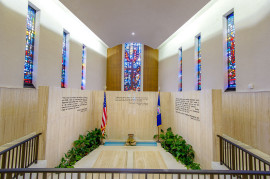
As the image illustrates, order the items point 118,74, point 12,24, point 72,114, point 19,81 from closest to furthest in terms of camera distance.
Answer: point 12,24
point 19,81
point 72,114
point 118,74

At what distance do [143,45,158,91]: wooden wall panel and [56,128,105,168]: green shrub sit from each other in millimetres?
6146

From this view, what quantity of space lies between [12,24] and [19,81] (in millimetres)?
1530

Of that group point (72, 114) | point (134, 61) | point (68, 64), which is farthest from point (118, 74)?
point (72, 114)

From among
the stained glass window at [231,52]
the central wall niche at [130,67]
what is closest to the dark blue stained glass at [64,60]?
the central wall niche at [130,67]

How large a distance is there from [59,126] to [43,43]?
3080mm

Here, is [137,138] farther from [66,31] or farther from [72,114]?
[66,31]

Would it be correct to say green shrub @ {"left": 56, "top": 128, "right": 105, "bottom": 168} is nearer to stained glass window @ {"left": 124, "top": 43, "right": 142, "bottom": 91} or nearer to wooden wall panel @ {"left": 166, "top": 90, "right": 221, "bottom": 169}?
wooden wall panel @ {"left": 166, "top": 90, "right": 221, "bottom": 169}

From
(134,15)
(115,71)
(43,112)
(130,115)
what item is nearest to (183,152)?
(130,115)

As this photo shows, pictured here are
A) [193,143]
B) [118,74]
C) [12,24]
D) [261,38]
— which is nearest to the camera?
[261,38]

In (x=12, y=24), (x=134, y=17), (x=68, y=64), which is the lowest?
(x=68, y=64)

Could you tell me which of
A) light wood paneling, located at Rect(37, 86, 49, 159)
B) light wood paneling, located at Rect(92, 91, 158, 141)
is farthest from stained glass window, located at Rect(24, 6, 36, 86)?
light wood paneling, located at Rect(92, 91, 158, 141)

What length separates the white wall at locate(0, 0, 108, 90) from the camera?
3539mm

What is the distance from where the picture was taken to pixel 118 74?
10.8m

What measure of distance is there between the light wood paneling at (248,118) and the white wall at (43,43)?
5561 millimetres
